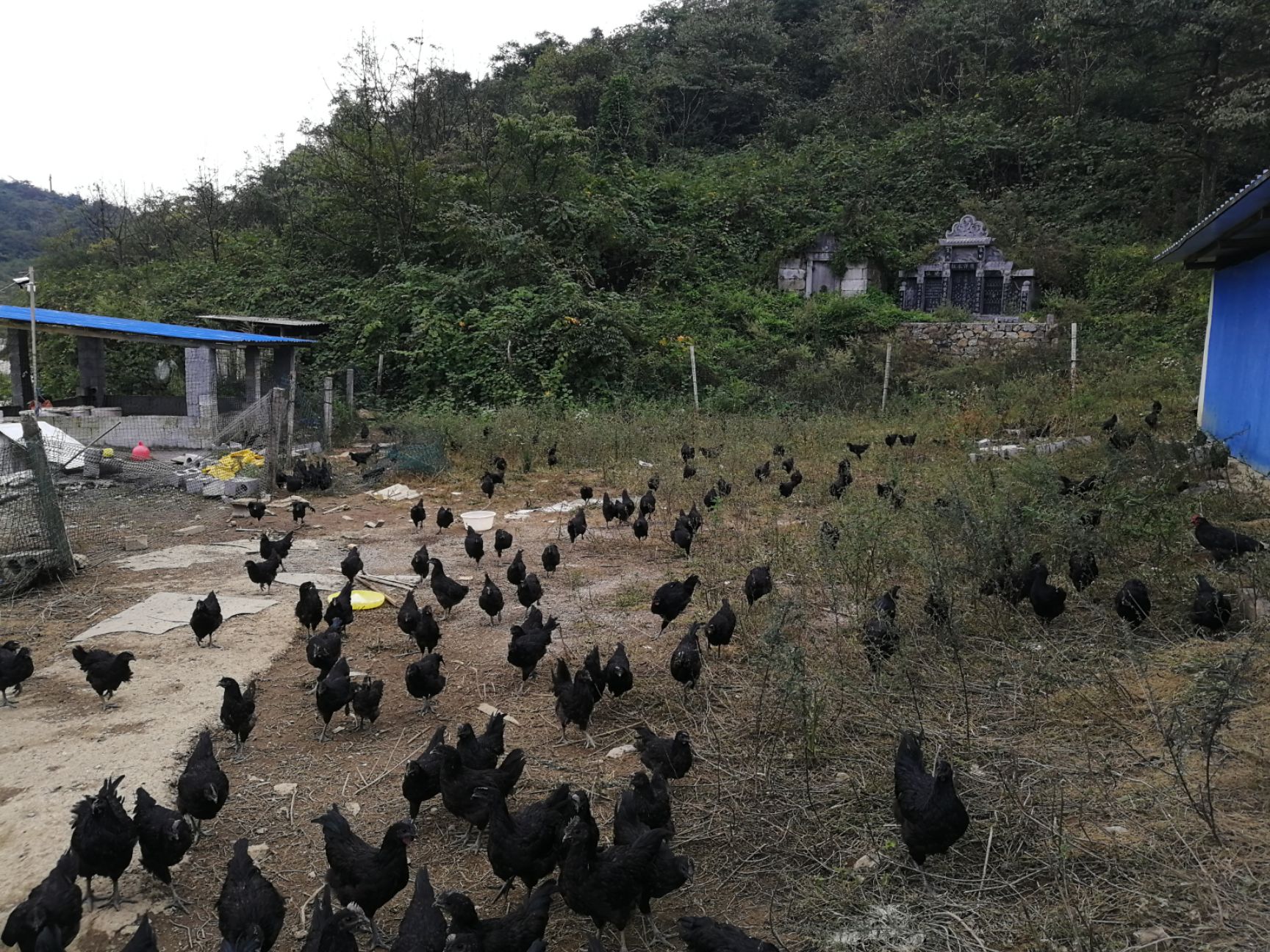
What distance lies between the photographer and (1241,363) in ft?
32.8

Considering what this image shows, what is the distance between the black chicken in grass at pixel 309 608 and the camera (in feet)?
21.4

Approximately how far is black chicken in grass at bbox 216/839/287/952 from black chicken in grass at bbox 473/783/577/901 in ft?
2.73

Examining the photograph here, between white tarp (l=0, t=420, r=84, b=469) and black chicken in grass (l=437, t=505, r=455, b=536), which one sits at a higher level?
white tarp (l=0, t=420, r=84, b=469)

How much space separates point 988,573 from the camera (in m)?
5.89

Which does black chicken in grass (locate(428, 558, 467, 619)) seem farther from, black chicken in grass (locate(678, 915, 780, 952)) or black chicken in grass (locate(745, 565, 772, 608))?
black chicken in grass (locate(678, 915, 780, 952))

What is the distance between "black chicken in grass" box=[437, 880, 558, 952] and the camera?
2877 mm

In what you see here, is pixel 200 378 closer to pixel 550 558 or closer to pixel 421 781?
pixel 550 558

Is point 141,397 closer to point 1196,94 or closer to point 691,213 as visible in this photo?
point 691,213

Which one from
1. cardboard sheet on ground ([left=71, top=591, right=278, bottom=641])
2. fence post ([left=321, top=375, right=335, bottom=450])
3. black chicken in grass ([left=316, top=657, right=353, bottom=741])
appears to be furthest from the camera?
fence post ([left=321, top=375, right=335, bottom=450])

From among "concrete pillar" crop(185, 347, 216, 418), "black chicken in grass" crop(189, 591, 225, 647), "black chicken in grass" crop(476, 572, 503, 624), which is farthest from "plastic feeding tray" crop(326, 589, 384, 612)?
"concrete pillar" crop(185, 347, 216, 418)

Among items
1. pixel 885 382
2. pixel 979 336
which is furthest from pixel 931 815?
pixel 979 336

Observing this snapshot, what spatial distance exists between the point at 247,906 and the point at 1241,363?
11.7 metres

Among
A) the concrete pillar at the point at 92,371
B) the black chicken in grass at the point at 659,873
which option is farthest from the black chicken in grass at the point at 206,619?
the concrete pillar at the point at 92,371

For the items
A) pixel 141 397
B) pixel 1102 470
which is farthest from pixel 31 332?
pixel 1102 470
